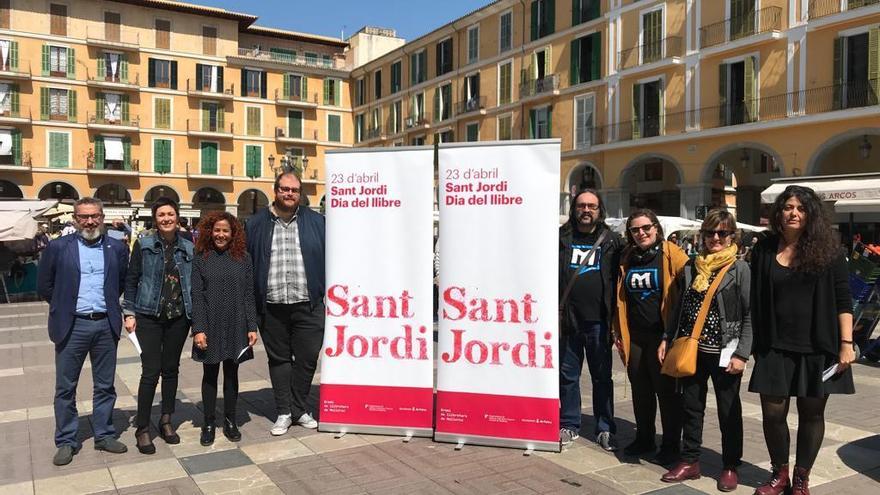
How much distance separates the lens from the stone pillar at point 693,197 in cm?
2333

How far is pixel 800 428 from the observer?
3.56m

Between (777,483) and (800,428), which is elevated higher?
(800,428)

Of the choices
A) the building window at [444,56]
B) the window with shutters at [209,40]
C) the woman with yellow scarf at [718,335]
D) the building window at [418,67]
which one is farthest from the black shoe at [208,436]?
the window with shutters at [209,40]

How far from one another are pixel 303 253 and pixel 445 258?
1.04 m

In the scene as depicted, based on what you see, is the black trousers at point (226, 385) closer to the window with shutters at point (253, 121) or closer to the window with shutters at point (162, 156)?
the window with shutters at point (162, 156)

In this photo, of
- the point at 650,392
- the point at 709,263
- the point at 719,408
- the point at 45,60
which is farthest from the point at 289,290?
the point at 45,60

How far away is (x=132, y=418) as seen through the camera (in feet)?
17.4

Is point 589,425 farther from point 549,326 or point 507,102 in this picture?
point 507,102

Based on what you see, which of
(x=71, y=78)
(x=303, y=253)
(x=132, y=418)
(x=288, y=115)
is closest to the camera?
(x=303, y=253)

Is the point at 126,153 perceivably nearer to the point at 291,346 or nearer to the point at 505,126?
the point at 505,126

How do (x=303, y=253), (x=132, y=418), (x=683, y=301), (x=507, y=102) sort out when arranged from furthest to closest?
(x=507, y=102), (x=132, y=418), (x=303, y=253), (x=683, y=301)

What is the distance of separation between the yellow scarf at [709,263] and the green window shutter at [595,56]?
2419 centimetres

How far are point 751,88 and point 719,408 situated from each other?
2021cm

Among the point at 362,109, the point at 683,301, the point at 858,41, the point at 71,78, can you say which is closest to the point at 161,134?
the point at 71,78
